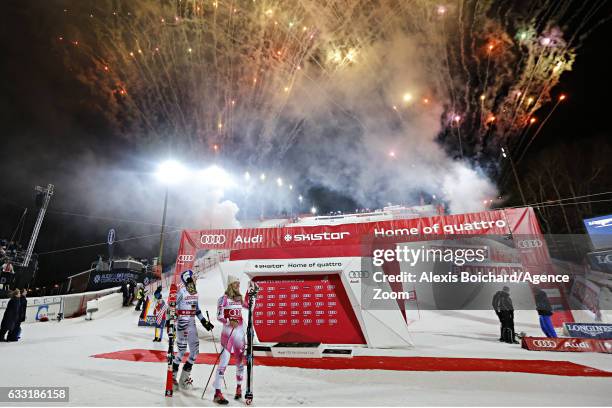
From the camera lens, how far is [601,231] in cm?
1388

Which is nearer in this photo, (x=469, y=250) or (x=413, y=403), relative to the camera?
(x=413, y=403)

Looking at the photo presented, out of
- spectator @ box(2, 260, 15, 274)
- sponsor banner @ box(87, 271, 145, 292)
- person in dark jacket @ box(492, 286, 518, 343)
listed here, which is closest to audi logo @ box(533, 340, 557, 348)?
person in dark jacket @ box(492, 286, 518, 343)

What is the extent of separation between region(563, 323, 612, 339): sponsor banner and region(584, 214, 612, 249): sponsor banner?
7.31 metres

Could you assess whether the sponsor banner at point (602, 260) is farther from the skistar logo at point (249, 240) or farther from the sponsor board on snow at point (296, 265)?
the skistar logo at point (249, 240)

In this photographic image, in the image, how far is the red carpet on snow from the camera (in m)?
6.24

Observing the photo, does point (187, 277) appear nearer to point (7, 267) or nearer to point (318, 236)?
point (318, 236)

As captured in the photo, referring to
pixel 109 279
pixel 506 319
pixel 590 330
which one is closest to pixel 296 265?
pixel 506 319

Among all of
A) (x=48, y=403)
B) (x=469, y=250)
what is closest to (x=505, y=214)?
(x=469, y=250)

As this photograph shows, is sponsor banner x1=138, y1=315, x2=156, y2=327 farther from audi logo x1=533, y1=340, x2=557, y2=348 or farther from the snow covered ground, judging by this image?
audi logo x1=533, y1=340, x2=557, y2=348

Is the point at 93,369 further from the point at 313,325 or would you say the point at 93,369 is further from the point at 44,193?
the point at 44,193

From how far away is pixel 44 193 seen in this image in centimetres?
2434

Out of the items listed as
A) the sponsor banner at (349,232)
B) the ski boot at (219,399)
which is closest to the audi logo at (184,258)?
the sponsor banner at (349,232)

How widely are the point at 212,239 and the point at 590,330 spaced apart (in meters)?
12.6

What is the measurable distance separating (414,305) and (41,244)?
45.9 metres
